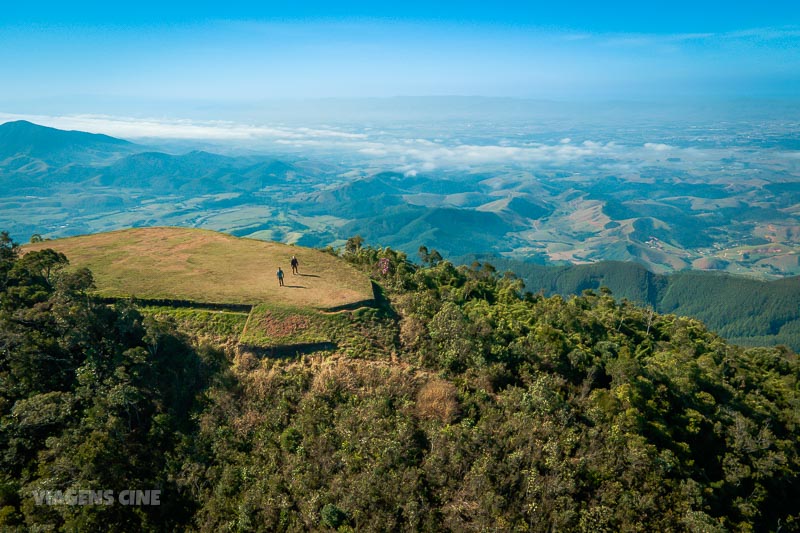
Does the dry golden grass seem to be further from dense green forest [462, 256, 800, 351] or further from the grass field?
dense green forest [462, 256, 800, 351]

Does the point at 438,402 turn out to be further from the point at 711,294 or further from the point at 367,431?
the point at 711,294

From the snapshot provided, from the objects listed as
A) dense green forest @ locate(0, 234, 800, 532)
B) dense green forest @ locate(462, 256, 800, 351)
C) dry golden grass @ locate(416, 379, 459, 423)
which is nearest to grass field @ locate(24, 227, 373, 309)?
dense green forest @ locate(0, 234, 800, 532)

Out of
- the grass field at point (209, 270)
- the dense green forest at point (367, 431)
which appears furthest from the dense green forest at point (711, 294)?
the grass field at point (209, 270)

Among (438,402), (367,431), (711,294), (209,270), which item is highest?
(209,270)

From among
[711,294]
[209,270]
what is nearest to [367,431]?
[209,270]

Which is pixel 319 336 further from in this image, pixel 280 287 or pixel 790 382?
pixel 790 382
